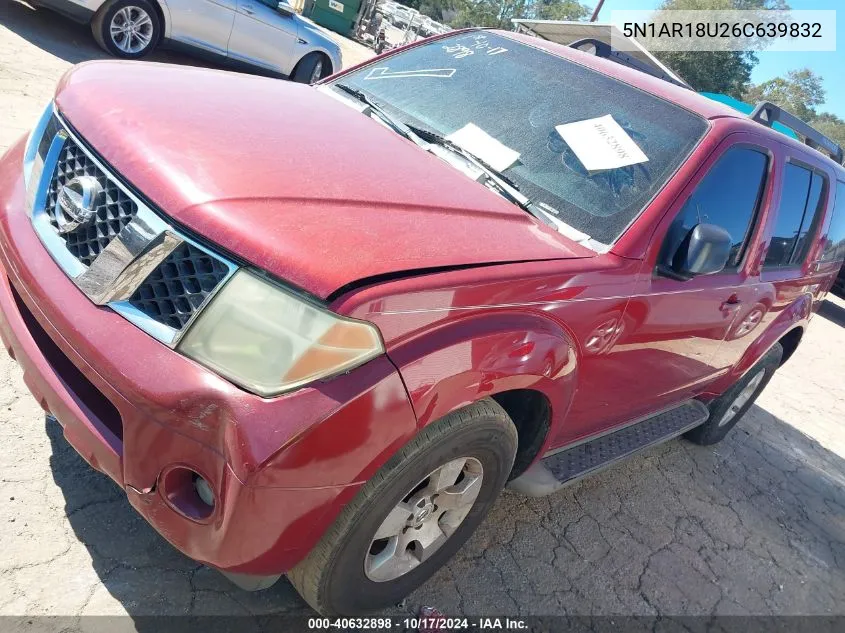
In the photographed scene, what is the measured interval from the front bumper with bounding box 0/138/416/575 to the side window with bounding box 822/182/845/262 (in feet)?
11.8

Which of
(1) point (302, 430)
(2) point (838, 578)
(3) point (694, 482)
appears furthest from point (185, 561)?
(2) point (838, 578)

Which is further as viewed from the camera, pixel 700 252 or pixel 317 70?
pixel 317 70

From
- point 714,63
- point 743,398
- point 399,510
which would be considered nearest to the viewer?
point 399,510

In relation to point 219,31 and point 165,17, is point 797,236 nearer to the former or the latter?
point 165,17

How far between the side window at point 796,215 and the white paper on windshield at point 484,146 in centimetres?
159

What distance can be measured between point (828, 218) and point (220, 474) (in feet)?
12.9

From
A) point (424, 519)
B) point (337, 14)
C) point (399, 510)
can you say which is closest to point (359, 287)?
point (399, 510)

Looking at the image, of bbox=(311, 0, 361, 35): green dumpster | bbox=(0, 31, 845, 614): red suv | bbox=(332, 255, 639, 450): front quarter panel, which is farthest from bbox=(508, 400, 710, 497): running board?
bbox=(311, 0, 361, 35): green dumpster

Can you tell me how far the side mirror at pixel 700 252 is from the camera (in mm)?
Answer: 2379

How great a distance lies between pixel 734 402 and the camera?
430 centimetres

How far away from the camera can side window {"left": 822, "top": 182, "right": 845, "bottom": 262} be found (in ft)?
13.5

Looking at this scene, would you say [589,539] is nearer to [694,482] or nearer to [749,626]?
[749,626]

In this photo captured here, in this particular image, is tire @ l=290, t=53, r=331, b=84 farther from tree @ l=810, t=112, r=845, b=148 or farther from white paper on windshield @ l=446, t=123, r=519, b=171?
tree @ l=810, t=112, r=845, b=148

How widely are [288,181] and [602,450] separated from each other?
180 cm
